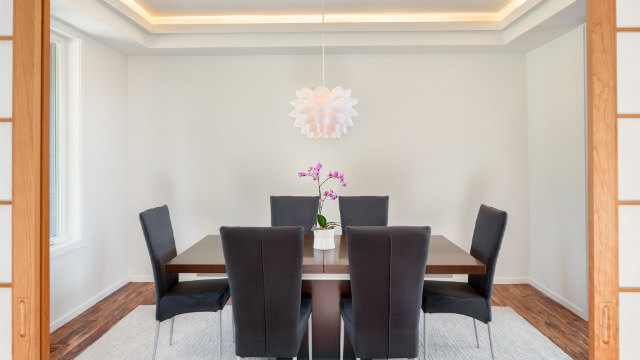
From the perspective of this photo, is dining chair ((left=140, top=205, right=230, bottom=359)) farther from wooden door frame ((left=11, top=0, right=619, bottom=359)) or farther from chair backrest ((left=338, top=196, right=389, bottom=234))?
chair backrest ((left=338, top=196, right=389, bottom=234))

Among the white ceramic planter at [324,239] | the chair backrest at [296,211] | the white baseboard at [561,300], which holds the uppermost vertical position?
the chair backrest at [296,211]

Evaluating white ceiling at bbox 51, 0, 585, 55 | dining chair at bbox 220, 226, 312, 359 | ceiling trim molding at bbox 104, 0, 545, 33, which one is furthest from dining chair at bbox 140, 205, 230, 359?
ceiling trim molding at bbox 104, 0, 545, 33

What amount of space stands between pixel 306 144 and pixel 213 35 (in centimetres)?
148

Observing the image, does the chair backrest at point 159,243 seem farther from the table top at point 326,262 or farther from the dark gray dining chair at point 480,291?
the dark gray dining chair at point 480,291

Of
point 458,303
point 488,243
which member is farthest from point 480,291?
point 488,243

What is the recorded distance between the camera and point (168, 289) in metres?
2.47

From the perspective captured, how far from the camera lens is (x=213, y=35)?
3729 mm

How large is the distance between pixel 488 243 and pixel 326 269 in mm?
1118

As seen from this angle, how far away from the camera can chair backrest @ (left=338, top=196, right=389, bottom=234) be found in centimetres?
318

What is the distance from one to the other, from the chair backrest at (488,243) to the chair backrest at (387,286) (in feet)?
2.26

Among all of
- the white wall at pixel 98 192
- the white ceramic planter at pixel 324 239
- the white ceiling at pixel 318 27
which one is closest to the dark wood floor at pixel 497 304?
the white wall at pixel 98 192

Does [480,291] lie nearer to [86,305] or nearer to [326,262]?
[326,262]

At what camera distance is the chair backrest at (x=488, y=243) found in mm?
2261

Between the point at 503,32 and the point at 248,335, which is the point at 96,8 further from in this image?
the point at 503,32
